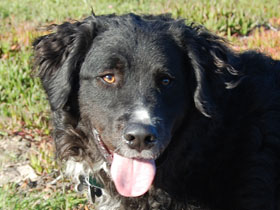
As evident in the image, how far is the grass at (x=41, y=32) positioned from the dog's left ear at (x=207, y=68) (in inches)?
59.5

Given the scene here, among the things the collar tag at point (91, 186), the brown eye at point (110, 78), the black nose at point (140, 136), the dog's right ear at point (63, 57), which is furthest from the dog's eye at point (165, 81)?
the collar tag at point (91, 186)

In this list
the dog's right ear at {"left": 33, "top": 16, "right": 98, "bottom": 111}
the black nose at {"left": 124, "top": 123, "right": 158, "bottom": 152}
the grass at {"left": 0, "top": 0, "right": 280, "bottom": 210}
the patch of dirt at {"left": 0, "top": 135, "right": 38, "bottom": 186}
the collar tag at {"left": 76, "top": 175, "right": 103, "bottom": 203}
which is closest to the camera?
the black nose at {"left": 124, "top": 123, "right": 158, "bottom": 152}

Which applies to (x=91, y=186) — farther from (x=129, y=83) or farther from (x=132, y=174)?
(x=129, y=83)

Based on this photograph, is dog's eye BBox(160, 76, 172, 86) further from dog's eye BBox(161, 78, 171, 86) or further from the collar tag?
the collar tag

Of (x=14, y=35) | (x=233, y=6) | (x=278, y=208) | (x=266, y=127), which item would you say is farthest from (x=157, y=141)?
(x=233, y=6)

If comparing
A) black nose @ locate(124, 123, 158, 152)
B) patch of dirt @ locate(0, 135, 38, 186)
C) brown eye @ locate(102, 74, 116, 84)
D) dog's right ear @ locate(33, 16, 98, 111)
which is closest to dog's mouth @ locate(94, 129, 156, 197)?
black nose @ locate(124, 123, 158, 152)

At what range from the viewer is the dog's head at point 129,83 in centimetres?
332

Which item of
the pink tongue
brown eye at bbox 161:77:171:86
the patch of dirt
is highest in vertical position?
brown eye at bbox 161:77:171:86

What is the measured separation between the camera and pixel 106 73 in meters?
3.49

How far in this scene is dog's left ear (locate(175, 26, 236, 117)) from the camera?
142 inches

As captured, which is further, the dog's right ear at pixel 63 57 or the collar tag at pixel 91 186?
the collar tag at pixel 91 186

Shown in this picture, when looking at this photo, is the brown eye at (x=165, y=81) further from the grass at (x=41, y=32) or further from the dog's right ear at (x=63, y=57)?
the grass at (x=41, y=32)

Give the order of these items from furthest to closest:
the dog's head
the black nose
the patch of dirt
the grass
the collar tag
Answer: the patch of dirt → the grass → the collar tag → the dog's head → the black nose

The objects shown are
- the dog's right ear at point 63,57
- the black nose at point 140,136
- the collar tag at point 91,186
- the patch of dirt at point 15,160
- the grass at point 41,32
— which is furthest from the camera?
the patch of dirt at point 15,160
